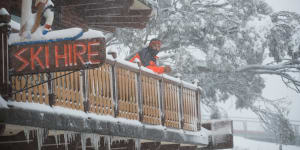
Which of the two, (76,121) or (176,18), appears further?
(176,18)

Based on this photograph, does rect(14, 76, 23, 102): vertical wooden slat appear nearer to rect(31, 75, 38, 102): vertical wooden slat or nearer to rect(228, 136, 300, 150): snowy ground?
rect(31, 75, 38, 102): vertical wooden slat

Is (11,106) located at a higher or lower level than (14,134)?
higher

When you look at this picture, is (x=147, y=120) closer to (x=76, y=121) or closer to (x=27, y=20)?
(x=76, y=121)

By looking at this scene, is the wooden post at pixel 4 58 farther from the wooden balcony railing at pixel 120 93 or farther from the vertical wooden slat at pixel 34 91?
the vertical wooden slat at pixel 34 91

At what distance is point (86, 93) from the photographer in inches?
353

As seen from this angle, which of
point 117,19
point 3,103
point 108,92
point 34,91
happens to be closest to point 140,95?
point 108,92

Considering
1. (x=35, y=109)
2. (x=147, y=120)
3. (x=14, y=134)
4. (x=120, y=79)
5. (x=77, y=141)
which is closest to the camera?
(x=35, y=109)

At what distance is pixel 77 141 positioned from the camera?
938 centimetres

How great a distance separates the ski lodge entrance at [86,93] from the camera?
7152mm

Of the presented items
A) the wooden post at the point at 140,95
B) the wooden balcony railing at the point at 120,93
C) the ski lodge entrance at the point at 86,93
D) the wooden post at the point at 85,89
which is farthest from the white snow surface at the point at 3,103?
the wooden post at the point at 140,95

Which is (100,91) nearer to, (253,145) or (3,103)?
(3,103)

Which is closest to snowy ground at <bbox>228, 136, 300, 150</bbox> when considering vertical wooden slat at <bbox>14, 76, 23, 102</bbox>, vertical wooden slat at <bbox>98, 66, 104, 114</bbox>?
vertical wooden slat at <bbox>98, 66, 104, 114</bbox>

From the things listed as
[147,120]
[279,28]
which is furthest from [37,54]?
[279,28]

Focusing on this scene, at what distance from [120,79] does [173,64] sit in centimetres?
1184
